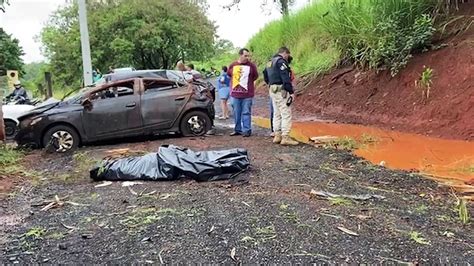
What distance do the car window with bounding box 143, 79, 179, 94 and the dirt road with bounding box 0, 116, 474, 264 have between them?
3.65 metres

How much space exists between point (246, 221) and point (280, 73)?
5.01 meters

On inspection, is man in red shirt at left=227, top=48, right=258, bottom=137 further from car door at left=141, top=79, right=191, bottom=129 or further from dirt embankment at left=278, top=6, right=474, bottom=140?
dirt embankment at left=278, top=6, right=474, bottom=140

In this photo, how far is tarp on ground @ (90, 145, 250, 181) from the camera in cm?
703

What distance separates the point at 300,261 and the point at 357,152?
19.1 feet

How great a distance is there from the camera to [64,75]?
121ft

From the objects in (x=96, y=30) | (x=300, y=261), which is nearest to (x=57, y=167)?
(x=300, y=261)

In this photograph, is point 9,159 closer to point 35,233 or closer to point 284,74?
point 35,233

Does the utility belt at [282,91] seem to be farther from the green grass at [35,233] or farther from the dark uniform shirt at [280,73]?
the green grass at [35,233]

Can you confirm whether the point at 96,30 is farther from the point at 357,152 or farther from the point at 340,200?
the point at 340,200

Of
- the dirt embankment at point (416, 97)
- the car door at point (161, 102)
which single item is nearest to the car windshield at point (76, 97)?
the car door at point (161, 102)

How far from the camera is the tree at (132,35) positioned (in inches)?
1331

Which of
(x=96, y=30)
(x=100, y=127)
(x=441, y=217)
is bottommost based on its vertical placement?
(x=441, y=217)

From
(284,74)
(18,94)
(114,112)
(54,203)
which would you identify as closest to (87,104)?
(114,112)

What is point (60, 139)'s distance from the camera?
10.5m
